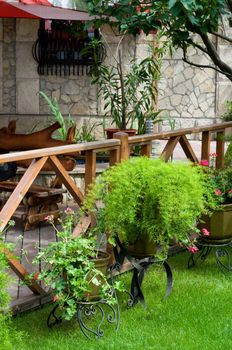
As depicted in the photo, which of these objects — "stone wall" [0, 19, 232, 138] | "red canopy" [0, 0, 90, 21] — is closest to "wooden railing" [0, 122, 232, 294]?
"red canopy" [0, 0, 90, 21]

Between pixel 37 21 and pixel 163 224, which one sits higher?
pixel 37 21

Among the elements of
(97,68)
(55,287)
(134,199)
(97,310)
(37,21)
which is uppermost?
(37,21)

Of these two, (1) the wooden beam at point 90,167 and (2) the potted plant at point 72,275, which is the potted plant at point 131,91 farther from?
(2) the potted plant at point 72,275

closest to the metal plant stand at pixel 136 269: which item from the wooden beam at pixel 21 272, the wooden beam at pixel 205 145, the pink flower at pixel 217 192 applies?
the wooden beam at pixel 21 272

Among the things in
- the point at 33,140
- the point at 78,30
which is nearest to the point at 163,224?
the point at 33,140

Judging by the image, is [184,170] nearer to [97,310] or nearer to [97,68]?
[97,310]

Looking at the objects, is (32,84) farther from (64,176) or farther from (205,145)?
(64,176)

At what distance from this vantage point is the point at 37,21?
12.4 meters

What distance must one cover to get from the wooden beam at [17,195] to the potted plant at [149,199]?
47cm

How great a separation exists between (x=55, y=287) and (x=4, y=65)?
8.58 metres

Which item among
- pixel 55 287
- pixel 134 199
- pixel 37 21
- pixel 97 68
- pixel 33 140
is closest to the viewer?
pixel 55 287

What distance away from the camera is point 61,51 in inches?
490

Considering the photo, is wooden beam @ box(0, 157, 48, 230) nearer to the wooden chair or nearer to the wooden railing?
the wooden railing

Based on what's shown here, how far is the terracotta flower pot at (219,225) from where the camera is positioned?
607 cm
